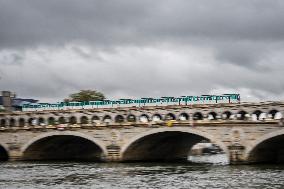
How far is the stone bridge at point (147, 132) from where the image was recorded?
63219 mm

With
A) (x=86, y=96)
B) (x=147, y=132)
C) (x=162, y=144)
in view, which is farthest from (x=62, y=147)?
(x=86, y=96)

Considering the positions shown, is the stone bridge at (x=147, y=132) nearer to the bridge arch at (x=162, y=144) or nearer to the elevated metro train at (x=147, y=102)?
the bridge arch at (x=162, y=144)

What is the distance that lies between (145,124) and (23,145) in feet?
71.6

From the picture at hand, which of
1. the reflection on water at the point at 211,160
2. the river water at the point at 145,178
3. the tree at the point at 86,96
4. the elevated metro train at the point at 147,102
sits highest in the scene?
the tree at the point at 86,96

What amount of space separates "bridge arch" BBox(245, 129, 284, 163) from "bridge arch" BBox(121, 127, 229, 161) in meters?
3.05

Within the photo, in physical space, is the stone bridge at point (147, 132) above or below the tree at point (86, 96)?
below

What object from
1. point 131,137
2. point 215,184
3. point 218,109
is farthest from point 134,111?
point 215,184

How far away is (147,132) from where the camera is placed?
229ft

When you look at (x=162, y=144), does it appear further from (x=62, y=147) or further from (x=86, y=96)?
(x=86, y=96)

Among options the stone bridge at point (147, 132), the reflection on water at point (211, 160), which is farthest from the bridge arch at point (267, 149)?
the reflection on water at point (211, 160)

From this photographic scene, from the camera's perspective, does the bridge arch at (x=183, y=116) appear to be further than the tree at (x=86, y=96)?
No

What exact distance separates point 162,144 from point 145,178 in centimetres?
2969

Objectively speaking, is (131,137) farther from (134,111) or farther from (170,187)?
(170,187)

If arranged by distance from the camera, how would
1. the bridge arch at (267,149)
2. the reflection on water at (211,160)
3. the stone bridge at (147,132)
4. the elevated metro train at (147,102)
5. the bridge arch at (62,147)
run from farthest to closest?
the bridge arch at (62,147) < the reflection on water at (211,160) < the elevated metro train at (147,102) < the stone bridge at (147,132) < the bridge arch at (267,149)
